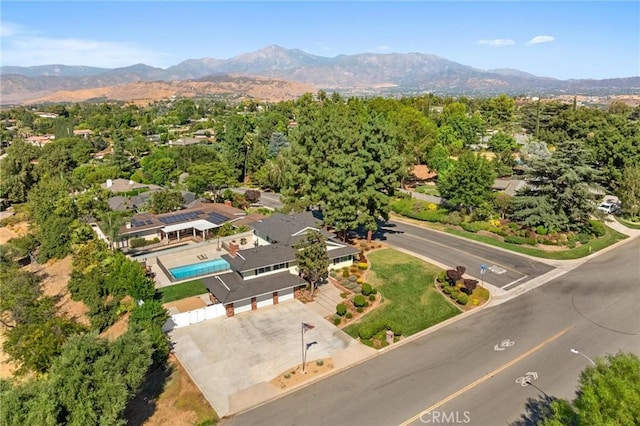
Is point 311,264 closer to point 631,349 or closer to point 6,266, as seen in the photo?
point 631,349

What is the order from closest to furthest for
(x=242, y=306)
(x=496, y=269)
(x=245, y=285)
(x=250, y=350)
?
(x=250, y=350) < (x=242, y=306) < (x=245, y=285) < (x=496, y=269)

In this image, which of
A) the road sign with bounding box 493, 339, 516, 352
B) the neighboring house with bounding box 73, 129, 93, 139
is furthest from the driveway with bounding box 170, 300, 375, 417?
the neighboring house with bounding box 73, 129, 93, 139

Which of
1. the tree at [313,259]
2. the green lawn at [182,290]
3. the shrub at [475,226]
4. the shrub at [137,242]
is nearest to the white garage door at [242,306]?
the tree at [313,259]

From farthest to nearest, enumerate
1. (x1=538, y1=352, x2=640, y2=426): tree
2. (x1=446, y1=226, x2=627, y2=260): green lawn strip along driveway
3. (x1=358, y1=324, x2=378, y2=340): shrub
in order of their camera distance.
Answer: (x1=446, y1=226, x2=627, y2=260): green lawn strip along driveway < (x1=358, y1=324, x2=378, y2=340): shrub < (x1=538, y1=352, x2=640, y2=426): tree

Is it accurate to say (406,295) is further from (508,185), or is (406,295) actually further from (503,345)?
(508,185)

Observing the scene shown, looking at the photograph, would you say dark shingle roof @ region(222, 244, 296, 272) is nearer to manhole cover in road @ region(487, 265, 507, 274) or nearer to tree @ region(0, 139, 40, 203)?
manhole cover in road @ region(487, 265, 507, 274)

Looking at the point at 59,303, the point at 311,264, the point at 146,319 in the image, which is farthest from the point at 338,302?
the point at 59,303

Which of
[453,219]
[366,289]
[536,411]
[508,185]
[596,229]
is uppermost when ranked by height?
[508,185]

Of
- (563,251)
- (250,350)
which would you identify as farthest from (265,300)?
(563,251)
